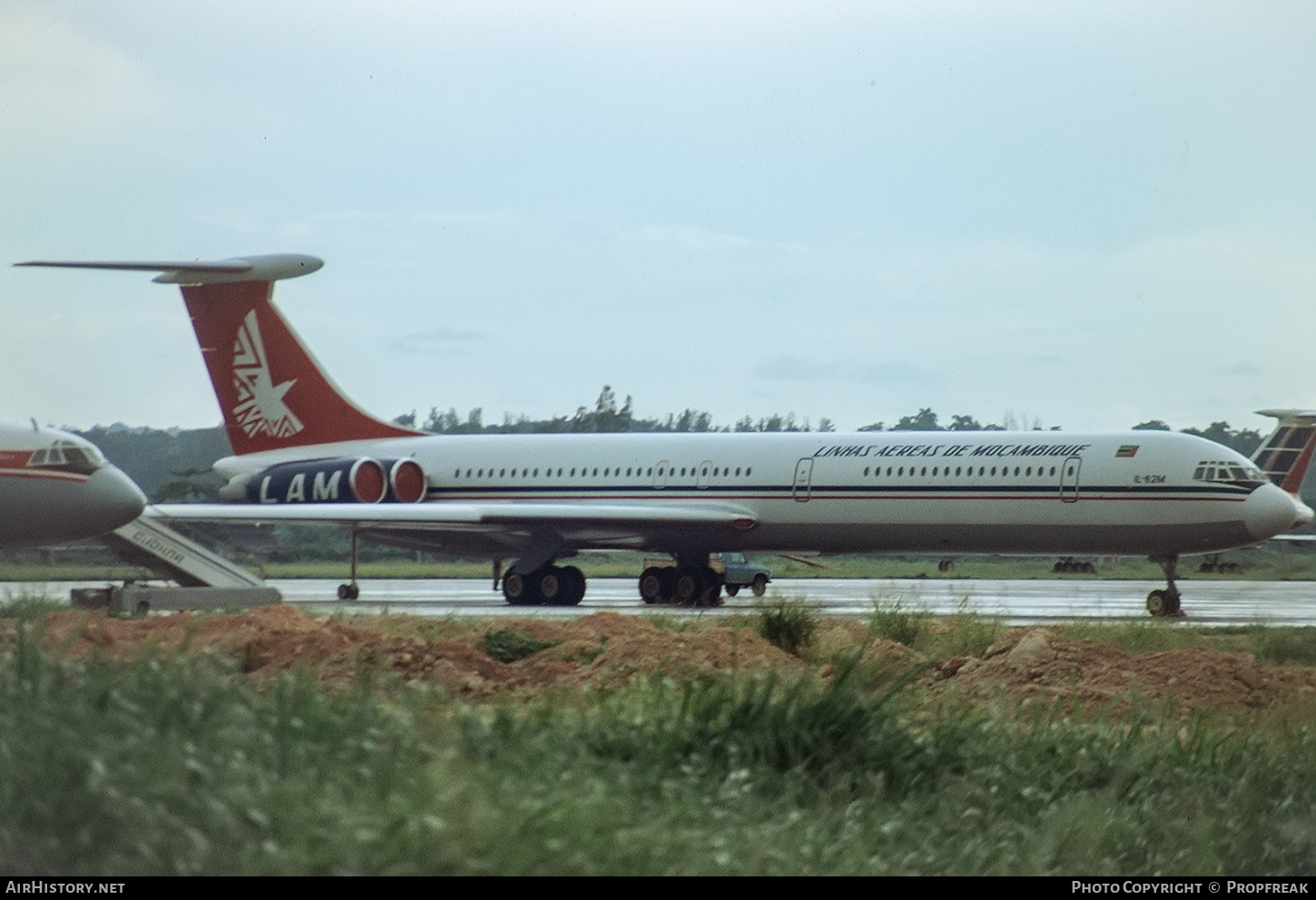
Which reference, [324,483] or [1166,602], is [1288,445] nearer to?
[1166,602]

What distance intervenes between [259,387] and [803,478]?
12.1 m

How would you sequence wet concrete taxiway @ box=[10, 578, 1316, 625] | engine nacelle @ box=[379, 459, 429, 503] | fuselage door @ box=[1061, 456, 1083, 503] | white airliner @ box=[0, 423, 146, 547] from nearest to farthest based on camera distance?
white airliner @ box=[0, 423, 146, 547] < wet concrete taxiway @ box=[10, 578, 1316, 625] < fuselage door @ box=[1061, 456, 1083, 503] < engine nacelle @ box=[379, 459, 429, 503]

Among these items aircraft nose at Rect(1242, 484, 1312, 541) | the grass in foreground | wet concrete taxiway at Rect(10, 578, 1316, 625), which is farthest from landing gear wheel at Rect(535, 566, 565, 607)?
the grass in foreground

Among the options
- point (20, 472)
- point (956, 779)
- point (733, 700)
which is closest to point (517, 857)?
point (733, 700)

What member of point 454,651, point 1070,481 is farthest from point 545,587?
point 454,651

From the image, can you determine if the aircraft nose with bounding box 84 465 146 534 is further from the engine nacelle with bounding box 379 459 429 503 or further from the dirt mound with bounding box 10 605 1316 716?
the engine nacelle with bounding box 379 459 429 503

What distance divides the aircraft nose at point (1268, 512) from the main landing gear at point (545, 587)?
11427 mm

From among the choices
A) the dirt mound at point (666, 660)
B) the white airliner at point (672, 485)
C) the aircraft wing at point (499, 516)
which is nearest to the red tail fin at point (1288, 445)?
the white airliner at point (672, 485)

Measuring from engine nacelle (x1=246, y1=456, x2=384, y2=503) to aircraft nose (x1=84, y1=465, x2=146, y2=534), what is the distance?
422 inches

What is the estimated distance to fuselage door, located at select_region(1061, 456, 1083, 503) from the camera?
25.9m

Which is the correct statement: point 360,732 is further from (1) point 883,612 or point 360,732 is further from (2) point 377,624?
(1) point 883,612

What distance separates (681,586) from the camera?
2945 centimetres

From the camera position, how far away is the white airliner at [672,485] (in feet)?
84.4

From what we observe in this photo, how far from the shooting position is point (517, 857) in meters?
5.15
